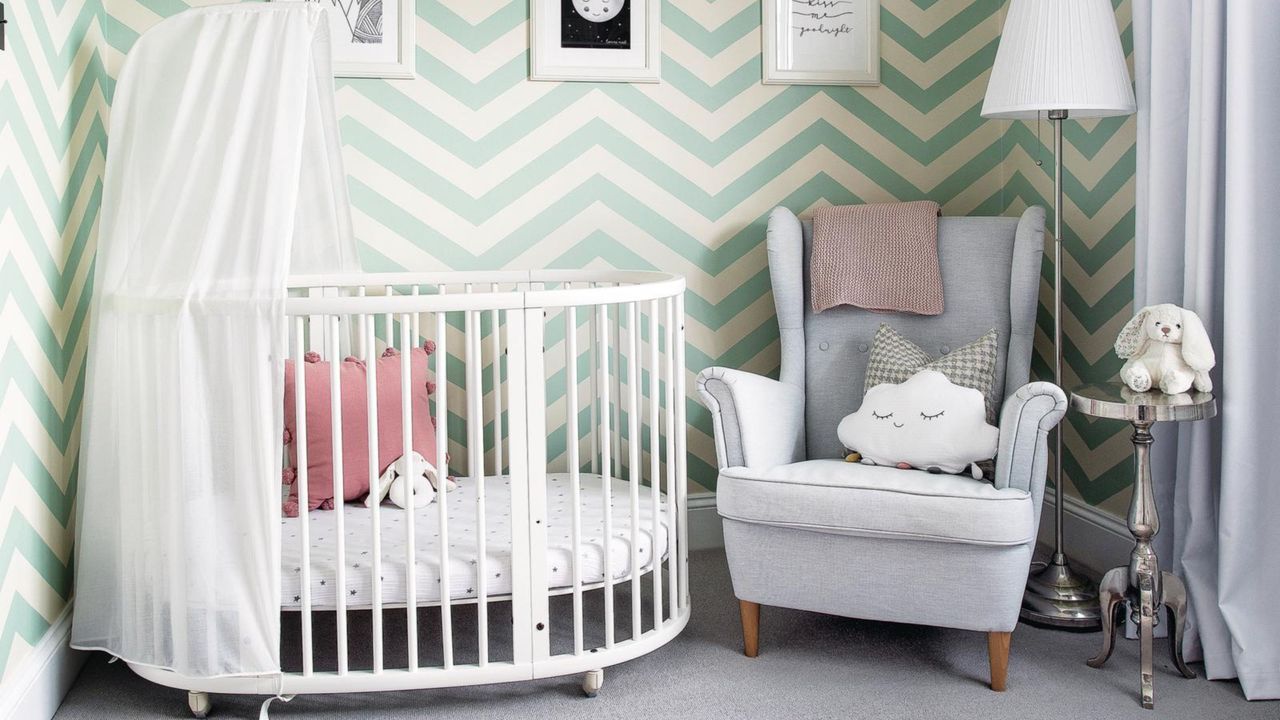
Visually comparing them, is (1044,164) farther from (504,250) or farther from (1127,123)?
(504,250)

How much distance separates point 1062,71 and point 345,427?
1.70 m

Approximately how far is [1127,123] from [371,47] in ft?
6.13

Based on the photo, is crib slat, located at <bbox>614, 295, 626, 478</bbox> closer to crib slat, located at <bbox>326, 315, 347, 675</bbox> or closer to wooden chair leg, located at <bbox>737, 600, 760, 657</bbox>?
wooden chair leg, located at <bbox>737, 600, 760, 657</bbox>

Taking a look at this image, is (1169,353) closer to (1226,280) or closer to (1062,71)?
(1226,280)

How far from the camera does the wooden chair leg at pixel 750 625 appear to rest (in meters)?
2.27

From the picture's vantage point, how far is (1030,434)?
6.83ft

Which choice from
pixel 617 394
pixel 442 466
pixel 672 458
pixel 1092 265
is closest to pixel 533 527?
pixel 442 466

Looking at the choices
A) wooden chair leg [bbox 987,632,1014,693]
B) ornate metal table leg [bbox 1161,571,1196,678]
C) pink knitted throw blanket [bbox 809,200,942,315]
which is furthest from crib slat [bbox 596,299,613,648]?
ornate metal table leg [bbox 1161,571,1196,678]

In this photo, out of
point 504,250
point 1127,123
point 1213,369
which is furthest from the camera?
point 504,250

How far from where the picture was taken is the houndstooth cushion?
247cm

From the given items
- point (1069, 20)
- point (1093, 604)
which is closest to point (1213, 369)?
point (1093, 604)

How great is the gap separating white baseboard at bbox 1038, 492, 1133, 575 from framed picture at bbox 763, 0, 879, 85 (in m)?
1.29

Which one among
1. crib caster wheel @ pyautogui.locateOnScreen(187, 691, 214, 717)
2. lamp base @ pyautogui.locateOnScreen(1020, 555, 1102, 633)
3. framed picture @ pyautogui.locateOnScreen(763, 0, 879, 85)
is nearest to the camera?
crib caster wheel @ pyautogui.locateOnScreen(187, 691, 214, 717)

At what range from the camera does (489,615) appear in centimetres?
253
